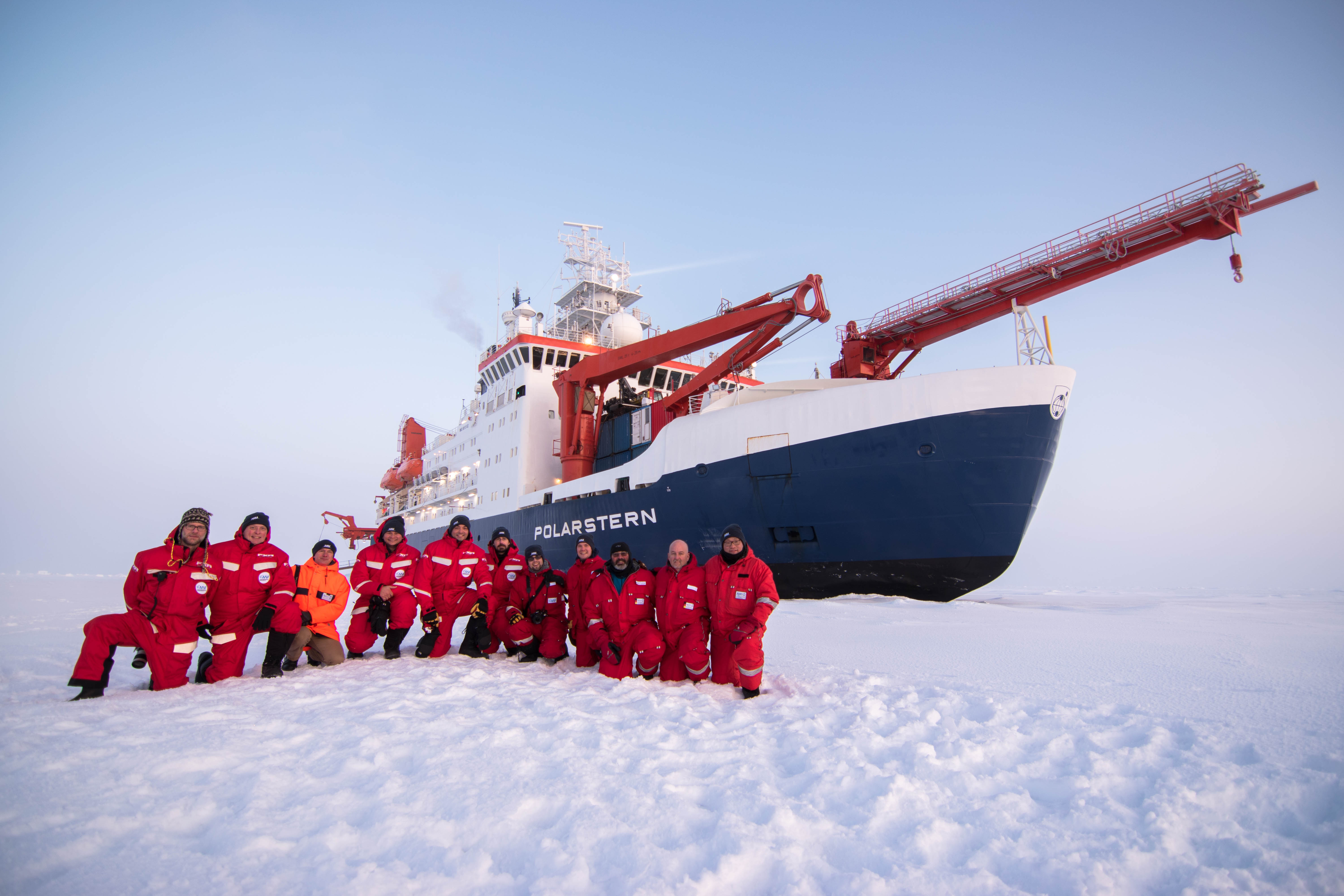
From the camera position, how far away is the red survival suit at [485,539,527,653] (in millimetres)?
5266

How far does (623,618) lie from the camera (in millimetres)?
4328

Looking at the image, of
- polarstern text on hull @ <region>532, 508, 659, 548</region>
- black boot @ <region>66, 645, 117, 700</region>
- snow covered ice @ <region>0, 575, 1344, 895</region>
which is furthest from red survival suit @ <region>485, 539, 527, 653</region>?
polarstern text on hull @ <region>532, 508, 659, 548</region>

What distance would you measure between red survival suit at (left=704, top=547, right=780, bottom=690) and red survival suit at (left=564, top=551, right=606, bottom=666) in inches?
42.7

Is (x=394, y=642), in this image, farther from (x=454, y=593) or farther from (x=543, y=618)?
(x=543, y=618)

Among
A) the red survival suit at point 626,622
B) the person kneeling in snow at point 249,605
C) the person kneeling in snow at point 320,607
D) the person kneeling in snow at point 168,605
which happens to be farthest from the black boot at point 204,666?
the red survival suit at point 626,622

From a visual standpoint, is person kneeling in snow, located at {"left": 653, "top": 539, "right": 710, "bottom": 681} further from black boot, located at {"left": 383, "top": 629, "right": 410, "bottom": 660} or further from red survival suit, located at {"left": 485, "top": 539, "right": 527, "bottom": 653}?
black boot, located at {"left": 383, "top": 629, "right": 410, "bottom": 660}

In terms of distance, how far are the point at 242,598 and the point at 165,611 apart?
0.45 m

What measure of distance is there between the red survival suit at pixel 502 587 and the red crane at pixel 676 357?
23.7ft

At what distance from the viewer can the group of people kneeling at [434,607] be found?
3.69 m

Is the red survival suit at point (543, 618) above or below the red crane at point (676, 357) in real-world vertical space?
below

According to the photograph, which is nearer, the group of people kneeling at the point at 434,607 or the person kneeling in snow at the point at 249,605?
the group of people kneeling at the point at 434,607

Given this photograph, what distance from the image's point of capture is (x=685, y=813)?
1918 millimetres

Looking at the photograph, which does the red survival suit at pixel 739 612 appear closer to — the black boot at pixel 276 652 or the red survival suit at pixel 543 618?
the red survival suit at pixel 543 618

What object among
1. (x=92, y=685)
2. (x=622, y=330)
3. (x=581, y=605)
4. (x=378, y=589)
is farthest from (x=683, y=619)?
(x=622, y=330)
